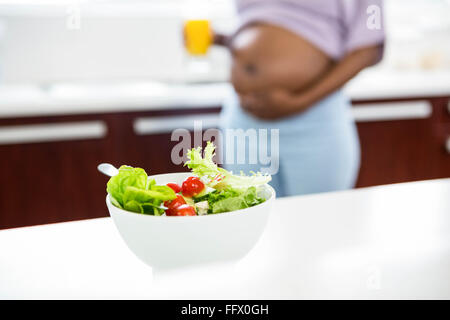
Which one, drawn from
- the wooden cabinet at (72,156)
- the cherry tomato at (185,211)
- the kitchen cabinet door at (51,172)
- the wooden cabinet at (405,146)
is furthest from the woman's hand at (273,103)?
the cherry tomato at (185,211)

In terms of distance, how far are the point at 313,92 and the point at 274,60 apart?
137 mm

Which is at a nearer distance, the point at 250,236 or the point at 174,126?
the point at 250,236

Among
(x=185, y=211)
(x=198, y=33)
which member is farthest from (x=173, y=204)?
(x=198, y=33)

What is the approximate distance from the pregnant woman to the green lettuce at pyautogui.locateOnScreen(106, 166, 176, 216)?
0.85m

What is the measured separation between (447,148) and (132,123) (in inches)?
51.6

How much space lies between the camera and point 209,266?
0.51 m

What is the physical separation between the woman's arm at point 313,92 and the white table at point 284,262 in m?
0.60

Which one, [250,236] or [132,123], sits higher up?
[132,123]

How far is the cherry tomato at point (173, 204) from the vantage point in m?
0.48

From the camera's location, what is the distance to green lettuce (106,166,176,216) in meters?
0.48

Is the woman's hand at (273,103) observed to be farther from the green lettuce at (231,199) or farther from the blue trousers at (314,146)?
the green lettuce at (231,199)

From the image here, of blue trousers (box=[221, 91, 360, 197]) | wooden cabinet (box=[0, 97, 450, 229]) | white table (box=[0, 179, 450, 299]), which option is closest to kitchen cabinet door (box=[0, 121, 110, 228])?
wooden cabinet (box=[0, 97, 450, 229])

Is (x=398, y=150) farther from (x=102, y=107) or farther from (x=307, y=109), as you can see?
(x=102, y=107)
